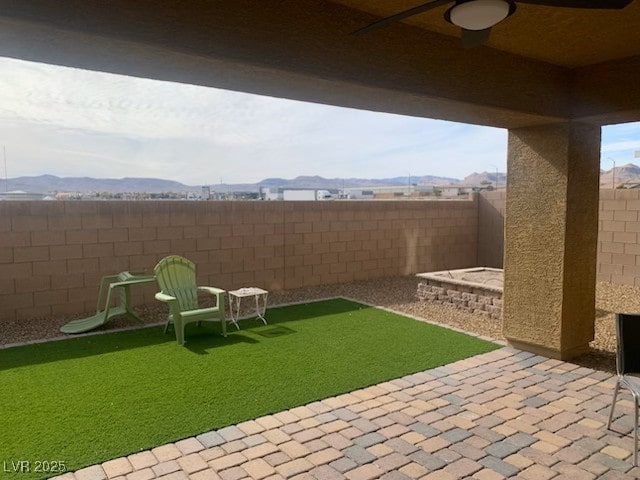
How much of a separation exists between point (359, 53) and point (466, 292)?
440cm

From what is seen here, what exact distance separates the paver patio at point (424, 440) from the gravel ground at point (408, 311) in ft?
4.17

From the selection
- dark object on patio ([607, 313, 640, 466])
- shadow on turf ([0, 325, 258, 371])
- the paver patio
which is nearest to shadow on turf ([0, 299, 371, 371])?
shadow on turf ([0, 325, 258, 371])

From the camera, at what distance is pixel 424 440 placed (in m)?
2.93

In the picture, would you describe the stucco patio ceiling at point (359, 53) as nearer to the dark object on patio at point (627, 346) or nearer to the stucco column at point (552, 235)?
the stucco column at point (552, 235)

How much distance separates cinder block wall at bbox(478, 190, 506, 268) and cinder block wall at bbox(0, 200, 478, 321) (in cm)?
20

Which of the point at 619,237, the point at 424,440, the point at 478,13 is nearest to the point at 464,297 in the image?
the point at 619,237

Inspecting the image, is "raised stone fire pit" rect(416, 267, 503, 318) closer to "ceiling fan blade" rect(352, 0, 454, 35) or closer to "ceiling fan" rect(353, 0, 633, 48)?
"ceiling fan" rect(353, 0, 633, 48)

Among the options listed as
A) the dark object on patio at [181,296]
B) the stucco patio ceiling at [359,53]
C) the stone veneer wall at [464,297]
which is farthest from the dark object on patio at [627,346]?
the dark object on patio at [181,296]

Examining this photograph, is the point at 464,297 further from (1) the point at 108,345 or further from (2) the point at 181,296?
(1) the point at 108,345

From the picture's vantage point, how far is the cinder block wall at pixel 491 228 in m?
9.91

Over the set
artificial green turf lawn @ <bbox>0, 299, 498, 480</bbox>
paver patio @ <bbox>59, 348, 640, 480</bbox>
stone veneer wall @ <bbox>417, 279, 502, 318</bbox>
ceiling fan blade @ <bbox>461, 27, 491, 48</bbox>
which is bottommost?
paver patio @ <bbox>59, 348, 640, 480</bbox>

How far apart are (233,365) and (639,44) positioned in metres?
4.31

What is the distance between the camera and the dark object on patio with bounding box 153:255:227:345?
4.89 m

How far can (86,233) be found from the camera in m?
5.89
